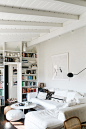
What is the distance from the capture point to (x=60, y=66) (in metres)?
6.13

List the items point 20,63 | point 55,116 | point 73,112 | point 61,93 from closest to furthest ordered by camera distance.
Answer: point 73,112, point 55,116, point 61,93, point 20,63

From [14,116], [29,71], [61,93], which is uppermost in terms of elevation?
[29,71]

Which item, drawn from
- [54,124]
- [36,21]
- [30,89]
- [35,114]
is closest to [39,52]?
[30,89]

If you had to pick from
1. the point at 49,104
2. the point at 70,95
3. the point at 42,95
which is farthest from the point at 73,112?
the point at 42,95

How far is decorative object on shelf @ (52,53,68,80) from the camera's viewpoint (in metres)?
5.84

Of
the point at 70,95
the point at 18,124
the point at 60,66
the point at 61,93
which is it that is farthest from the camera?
the point at 60,66

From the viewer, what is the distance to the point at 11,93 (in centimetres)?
869

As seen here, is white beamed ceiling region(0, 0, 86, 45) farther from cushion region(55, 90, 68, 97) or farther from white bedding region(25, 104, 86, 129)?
white bedding region(25, 104, 86, 129)

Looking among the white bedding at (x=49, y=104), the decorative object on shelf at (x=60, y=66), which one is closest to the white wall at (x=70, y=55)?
the decorative object on shelf at (x=60, y=66)

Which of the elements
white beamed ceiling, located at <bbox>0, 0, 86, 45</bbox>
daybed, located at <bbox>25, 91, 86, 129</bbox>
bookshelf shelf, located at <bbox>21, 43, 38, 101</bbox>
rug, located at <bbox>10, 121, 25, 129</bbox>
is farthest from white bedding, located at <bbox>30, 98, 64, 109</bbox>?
white beamed ceiling, located at <bbox>0, 0, 86, 45</bbox>

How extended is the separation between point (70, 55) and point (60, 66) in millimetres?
727

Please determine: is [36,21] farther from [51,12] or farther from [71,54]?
[71,54]

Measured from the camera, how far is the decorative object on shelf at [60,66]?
584cm

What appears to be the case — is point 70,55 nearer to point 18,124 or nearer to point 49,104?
point 49,104
